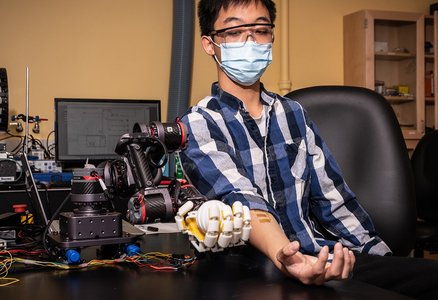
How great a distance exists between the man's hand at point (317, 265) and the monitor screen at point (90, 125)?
2.34 metres

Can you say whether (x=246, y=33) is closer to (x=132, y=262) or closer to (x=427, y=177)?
(x=132, y=262)

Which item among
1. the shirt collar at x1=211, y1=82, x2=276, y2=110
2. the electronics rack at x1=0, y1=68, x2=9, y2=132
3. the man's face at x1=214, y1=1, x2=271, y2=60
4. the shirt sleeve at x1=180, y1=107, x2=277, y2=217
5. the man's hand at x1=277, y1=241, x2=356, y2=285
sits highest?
the man's face at x1=214, y1=1, x2=271, y2=60

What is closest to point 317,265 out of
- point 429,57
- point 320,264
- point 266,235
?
point 320,264

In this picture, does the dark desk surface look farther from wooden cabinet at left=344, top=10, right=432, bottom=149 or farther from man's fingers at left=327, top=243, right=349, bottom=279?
wooden cabinet at left=344, top=10, right=432, bottom=149

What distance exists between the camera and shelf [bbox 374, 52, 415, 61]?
4137 mm

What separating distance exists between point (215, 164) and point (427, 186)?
1.99 meters

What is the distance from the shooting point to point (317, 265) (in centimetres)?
84

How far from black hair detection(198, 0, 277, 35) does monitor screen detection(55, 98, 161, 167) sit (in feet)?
5.13

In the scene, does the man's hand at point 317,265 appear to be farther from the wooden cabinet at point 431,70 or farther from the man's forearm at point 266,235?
the wooden cabinet at point 431,70

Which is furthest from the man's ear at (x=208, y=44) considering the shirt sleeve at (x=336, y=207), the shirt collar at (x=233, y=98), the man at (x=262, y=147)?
the shirt sleeve at (x=336, y=207)

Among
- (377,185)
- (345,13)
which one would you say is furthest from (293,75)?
(377,185)

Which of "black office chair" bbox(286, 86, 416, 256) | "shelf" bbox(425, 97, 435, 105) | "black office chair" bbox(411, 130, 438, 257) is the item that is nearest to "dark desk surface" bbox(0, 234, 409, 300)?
"black office chair" bbox(286, 86, 416, 256)

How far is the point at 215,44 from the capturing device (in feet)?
5.41

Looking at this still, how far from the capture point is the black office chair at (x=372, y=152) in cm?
156
